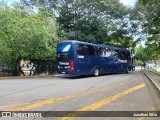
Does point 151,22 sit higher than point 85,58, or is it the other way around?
point 151,22

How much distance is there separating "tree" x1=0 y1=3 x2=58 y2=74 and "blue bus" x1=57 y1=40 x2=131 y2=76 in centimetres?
292

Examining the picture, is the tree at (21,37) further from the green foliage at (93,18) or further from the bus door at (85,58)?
the green foliage at (93,18)

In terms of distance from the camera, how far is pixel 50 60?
31.9 m

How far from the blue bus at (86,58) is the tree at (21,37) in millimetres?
2921

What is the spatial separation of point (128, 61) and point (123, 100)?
2842 cm

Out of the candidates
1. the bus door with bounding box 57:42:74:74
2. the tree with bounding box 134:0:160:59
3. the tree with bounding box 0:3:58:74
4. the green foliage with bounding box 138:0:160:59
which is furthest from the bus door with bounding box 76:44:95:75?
the tree with bounding box 134:0:160:59

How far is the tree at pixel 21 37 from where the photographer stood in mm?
26500

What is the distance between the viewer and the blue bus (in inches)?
972

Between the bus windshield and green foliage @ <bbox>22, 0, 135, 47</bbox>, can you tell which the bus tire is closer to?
the bus windshield

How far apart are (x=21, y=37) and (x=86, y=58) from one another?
645 centimetres

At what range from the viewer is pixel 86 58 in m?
26.4

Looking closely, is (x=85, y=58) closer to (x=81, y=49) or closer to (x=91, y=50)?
(x=81, y=49)

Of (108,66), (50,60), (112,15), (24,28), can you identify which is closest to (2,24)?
(24,28)

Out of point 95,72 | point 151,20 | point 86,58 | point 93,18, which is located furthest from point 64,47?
point 93,18
